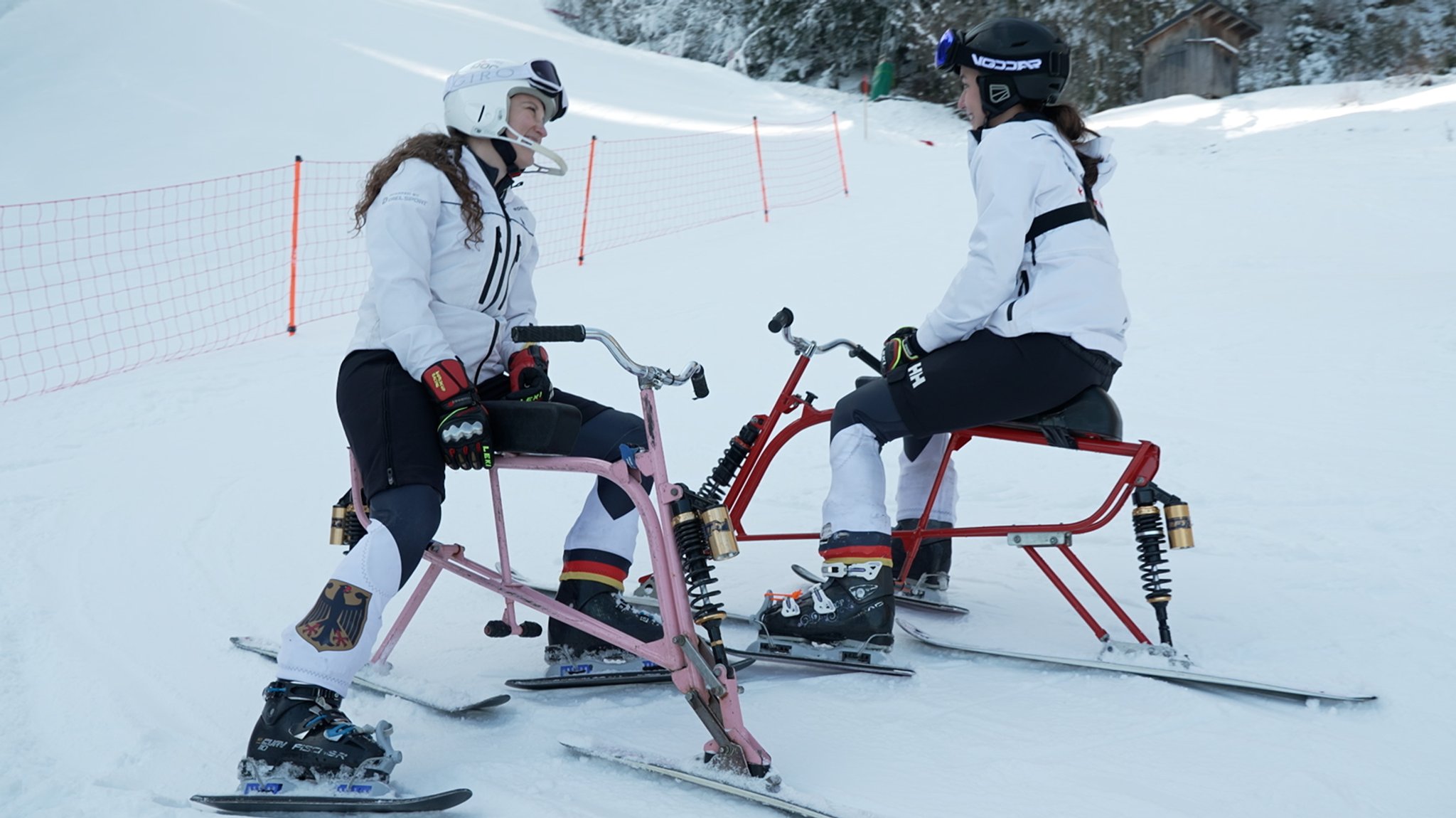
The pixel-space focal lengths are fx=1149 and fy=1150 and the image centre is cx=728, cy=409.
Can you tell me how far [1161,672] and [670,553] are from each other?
156 centimetres

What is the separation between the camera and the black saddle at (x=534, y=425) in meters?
3.11

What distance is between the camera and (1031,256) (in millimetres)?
3455

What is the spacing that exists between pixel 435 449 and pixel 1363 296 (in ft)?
23.4

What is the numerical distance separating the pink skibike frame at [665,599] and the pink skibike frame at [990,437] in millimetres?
920

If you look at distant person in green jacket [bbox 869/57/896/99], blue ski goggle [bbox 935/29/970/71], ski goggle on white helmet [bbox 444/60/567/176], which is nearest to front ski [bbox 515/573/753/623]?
ski goggle on white helmet [bbox 444/60/567/176]

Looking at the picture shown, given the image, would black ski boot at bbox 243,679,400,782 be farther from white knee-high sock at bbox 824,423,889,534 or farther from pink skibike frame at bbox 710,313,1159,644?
pink skibike frame at bbox 710,313,1159,644

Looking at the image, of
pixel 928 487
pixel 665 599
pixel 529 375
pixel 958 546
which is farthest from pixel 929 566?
pixel 529 375

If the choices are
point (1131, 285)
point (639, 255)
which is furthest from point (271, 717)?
point (639, 255)

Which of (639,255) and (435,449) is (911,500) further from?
(639,255)

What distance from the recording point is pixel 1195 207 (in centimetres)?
1118

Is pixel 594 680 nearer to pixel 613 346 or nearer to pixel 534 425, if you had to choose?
pixel 534 425

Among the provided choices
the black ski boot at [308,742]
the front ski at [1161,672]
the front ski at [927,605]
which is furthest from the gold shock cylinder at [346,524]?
the front ski at [927,605]

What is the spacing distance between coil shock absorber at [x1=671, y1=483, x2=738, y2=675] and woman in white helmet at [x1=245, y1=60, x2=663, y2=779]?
58cm

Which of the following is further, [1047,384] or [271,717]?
[1047,384]
